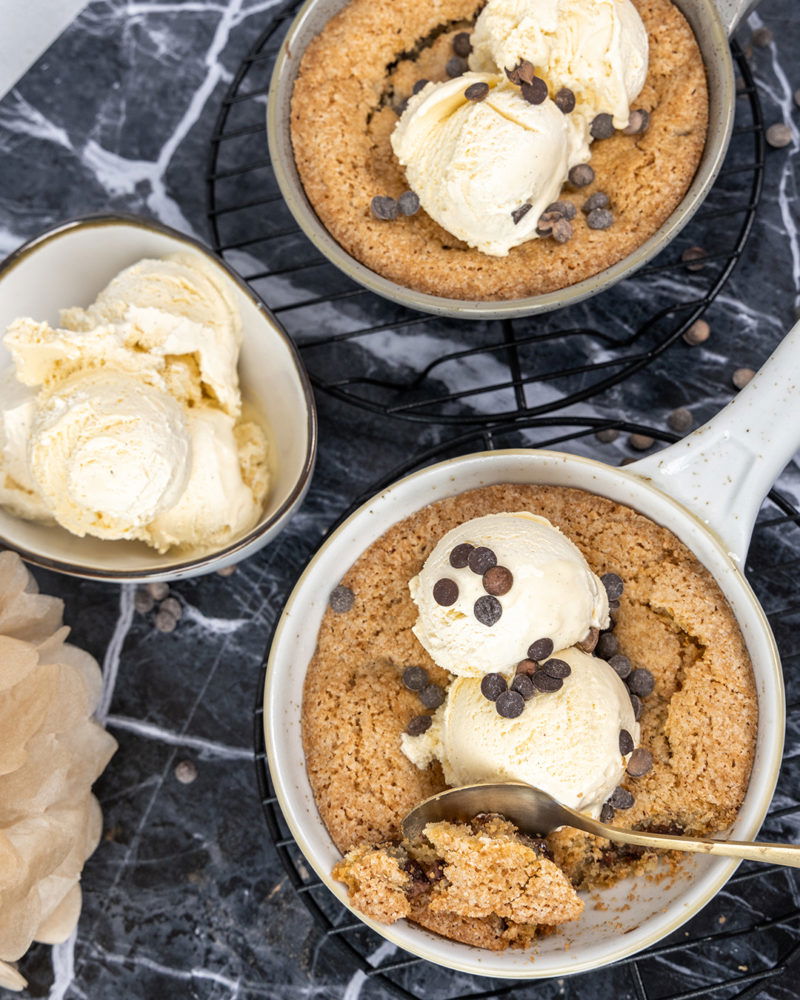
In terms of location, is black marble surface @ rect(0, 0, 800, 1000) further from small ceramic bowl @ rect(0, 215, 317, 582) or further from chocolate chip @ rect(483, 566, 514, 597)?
chocolate chip @ rect(483, 566, 514, 597)

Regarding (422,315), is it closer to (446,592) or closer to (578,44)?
(578,44)

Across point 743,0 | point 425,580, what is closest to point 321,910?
point 425,580

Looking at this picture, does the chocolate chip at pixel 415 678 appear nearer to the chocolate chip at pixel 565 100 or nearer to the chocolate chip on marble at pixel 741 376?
the chocolate chip on marble at pixel 741 376

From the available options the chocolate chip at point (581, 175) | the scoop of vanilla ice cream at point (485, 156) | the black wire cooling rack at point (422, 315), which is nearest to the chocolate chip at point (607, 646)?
the black wire cooling rack at point (422, 315)

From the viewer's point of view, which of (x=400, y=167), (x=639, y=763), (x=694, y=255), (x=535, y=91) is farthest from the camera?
(x=694, y=255)

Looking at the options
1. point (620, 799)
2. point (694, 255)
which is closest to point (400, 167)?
point (694, 255)

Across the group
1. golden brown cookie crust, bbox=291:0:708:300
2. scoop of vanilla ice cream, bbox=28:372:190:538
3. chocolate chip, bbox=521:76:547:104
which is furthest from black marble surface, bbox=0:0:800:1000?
chocolate chip, bbox=521:76:547:104
